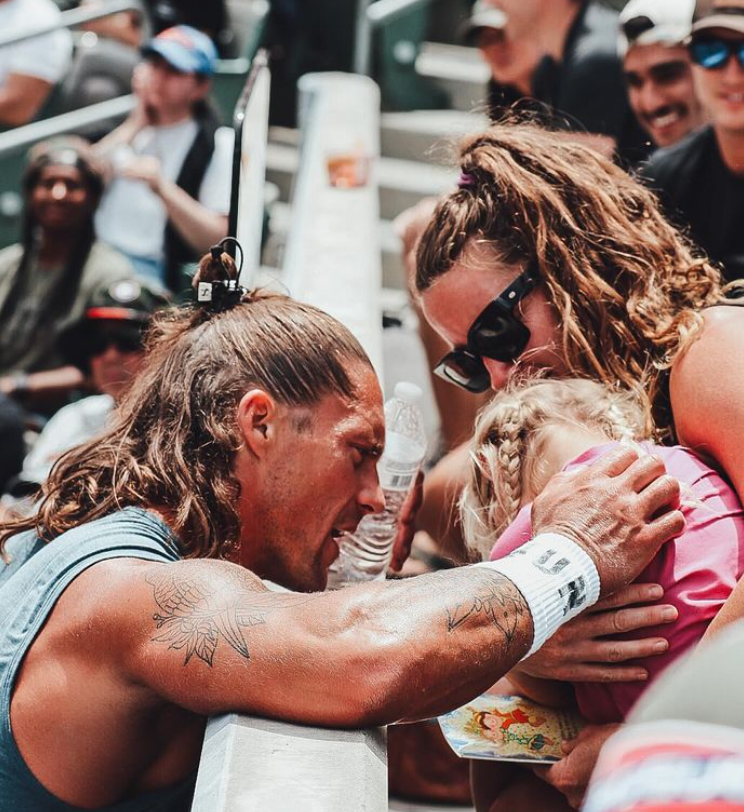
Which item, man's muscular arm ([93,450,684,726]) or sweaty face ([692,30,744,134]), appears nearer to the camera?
man's muscular arm ([93,450,684,726])

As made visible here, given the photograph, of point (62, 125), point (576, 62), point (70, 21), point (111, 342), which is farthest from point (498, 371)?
point (70, 21)

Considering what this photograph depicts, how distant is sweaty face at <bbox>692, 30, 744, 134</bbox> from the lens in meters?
3.79


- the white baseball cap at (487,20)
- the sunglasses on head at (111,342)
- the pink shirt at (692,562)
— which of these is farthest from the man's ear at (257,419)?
the white baseball cap at (487,20)

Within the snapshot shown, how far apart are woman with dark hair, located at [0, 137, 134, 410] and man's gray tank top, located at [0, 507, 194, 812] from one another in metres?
3.77

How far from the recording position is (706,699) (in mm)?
1051

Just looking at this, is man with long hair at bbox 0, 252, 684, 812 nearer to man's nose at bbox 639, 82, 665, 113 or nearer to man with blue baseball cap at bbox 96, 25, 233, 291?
man's nose at bbox 639, 82, 665, 113

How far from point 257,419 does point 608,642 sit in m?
0.81

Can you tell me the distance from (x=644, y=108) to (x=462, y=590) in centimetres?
304

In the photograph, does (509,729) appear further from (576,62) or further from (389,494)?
(576,62)

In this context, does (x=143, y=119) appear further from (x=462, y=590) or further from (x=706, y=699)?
(x=706, y=699)

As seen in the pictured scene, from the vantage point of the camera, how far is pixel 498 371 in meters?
3.06

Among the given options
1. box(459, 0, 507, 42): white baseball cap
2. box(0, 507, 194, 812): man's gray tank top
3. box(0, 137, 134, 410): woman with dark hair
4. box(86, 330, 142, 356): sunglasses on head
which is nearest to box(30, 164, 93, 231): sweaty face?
box(0, 137, 134, 410): woman with dark hair

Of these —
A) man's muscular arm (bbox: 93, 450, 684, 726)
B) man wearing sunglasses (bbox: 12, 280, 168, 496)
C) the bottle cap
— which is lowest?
man wearing sunglasses (bbox: 12, 280, 168, 496)

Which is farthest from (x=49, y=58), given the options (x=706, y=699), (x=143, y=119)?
(x=706, y=699)
